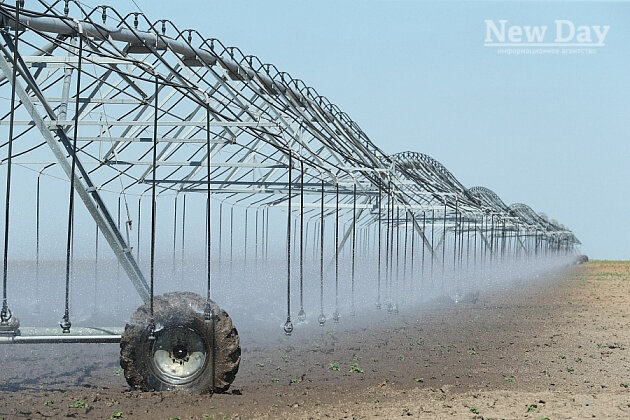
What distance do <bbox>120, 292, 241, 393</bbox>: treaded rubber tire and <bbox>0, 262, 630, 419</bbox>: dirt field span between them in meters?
0.21

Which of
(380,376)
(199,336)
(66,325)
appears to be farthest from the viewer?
(380,376)

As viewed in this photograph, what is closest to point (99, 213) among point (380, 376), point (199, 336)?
point (199, 336)

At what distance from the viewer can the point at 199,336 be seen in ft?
32.0

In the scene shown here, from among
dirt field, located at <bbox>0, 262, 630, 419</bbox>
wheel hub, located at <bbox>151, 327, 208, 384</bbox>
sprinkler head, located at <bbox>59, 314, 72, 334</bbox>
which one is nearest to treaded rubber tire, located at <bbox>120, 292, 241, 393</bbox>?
wheel hub, located at <bbox>151, 327, 208, 384</bbox>

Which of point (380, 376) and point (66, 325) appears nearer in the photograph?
point (66, 325)

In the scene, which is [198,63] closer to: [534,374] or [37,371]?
[37,371]

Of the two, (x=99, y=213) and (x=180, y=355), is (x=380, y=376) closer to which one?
(x=180, y=355)

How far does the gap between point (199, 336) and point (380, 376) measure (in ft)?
8.41

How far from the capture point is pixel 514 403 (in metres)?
9.38

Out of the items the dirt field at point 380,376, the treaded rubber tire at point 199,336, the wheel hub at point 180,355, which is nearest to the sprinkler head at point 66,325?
the dirt field at point 380,376

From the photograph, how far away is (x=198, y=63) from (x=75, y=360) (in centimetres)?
458

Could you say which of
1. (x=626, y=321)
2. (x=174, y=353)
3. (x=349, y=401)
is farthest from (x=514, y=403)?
(x=626, y=321)

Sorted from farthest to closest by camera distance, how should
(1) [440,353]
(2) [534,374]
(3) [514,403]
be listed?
(1) [440,353]
(2) [534,374]
(3) [514,403]

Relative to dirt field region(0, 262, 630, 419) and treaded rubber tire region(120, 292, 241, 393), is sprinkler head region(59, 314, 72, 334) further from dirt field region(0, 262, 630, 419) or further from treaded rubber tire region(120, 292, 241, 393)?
treaded rubber tire region(120, 292, 241, 393)
